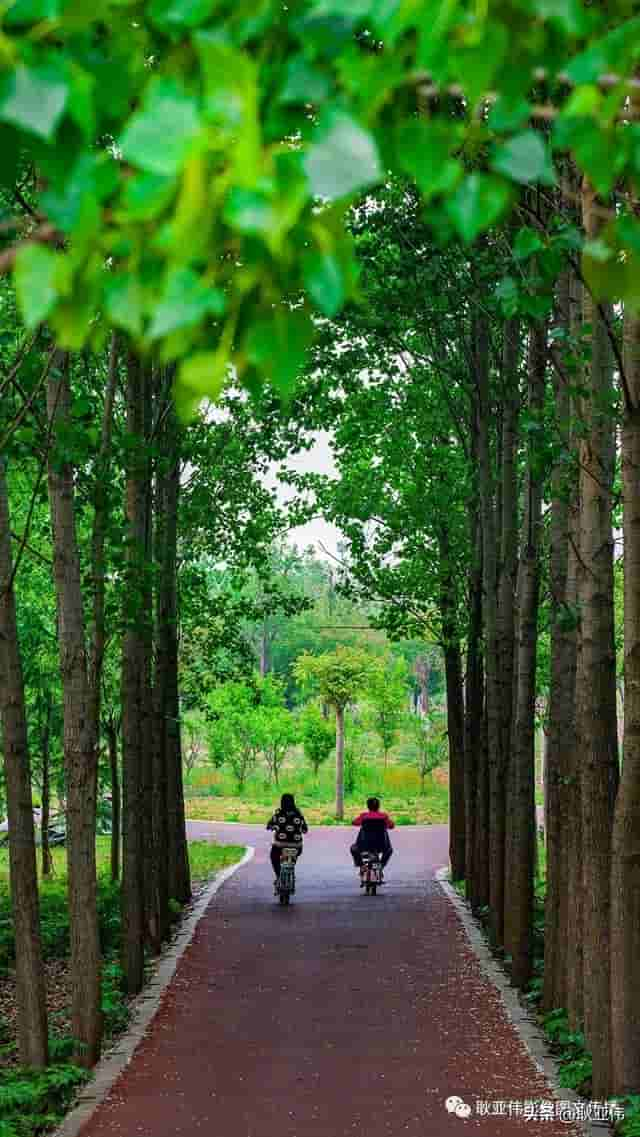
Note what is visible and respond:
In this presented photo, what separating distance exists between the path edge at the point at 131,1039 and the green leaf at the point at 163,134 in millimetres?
7159

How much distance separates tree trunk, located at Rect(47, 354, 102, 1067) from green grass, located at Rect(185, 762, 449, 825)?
3556cm

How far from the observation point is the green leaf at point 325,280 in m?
2.10

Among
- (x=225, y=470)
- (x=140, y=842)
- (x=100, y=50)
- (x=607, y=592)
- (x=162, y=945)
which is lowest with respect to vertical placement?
(x=162, y=945)

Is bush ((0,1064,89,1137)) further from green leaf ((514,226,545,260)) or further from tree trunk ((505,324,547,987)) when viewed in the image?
green leaf ((514,226,545,260))

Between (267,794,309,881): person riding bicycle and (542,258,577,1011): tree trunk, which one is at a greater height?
(542,258,577,1011): tree trunk

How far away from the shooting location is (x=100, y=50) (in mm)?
2277

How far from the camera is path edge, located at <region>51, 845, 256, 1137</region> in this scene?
28.0ft

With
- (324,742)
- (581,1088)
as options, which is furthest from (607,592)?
(324,742)

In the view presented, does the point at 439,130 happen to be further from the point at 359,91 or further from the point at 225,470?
the point at 225,470

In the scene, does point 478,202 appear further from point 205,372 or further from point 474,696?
point 474,696

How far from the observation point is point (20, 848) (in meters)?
9.00

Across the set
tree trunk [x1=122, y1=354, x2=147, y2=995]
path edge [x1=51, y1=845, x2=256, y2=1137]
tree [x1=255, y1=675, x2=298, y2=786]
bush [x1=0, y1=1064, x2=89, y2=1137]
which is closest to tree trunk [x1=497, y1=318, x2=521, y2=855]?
tree trunk [x1=122, y1=354, x2=147, y2=995]

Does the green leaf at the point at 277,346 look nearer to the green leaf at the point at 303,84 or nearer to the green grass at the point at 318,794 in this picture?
the green leaf at the point at 303,84

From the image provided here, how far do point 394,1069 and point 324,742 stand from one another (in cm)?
4117
